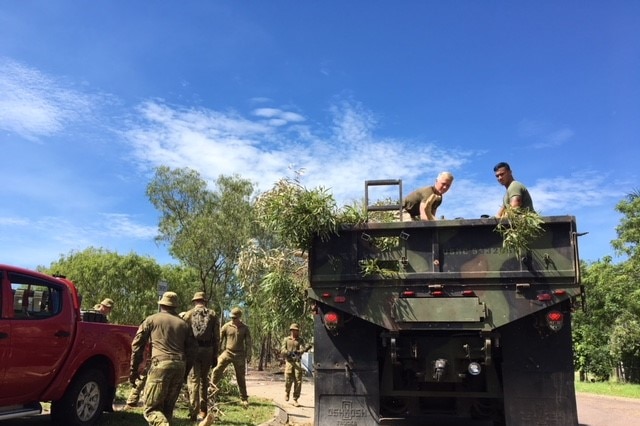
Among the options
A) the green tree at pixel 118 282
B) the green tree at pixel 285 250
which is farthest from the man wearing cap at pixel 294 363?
the green tree at pixel 118 282

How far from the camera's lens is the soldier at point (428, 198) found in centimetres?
702

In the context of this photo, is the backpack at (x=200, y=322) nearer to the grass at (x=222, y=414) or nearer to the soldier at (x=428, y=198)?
the grass at (x=222, y=414)

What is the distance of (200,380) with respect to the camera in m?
8.31

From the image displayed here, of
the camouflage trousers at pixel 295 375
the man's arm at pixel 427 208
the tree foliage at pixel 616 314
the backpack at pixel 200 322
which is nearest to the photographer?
the man's arm at pixel 427 208

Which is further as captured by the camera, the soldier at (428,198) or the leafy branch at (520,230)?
the soldier at (428,198)

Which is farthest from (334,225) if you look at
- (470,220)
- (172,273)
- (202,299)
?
(172,273)

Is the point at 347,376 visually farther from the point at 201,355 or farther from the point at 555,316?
the point at 201,355

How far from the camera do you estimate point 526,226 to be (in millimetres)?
5531

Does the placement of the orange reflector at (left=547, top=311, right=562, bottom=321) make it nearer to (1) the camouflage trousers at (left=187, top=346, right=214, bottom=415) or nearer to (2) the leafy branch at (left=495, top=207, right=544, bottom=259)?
(2) the leafy branch at (left=495, top=207, right=544, bottom=259)

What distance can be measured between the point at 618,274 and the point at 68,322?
24346 mm

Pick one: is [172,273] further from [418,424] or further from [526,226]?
[526,226]

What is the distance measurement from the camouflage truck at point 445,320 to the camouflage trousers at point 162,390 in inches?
64.9

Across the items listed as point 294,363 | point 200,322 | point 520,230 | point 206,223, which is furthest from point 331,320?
point 206,223

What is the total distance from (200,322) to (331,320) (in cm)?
316
